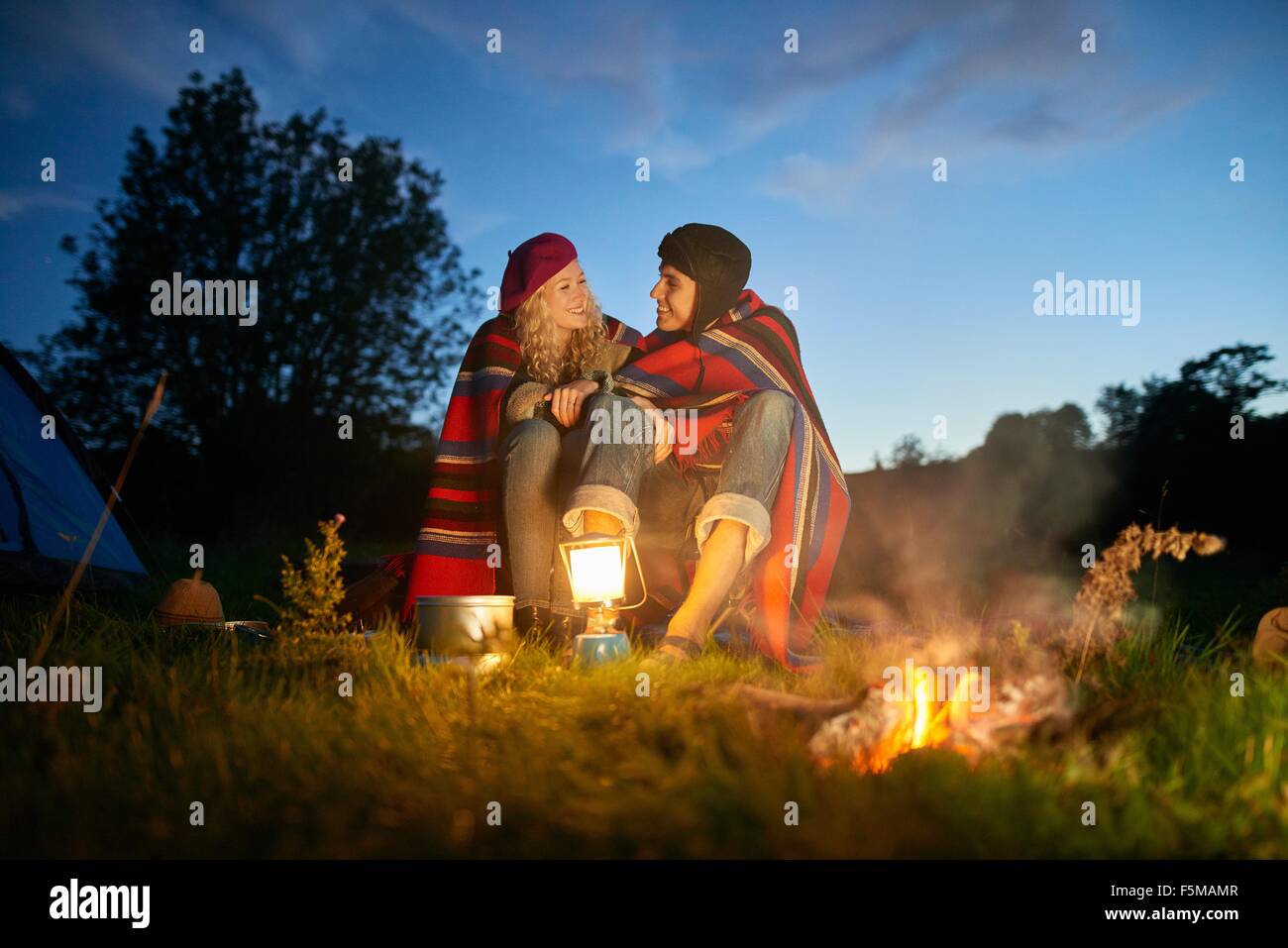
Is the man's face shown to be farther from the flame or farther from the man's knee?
the flame

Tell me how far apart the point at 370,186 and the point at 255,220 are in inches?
78.5

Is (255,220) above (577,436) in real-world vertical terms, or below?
above

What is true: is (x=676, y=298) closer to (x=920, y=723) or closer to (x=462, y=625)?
(x=462, y=625)

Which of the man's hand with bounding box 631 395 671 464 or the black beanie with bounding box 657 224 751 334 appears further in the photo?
the black beanie with bounding box 657 224 751 334

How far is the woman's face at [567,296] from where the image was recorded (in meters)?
3.60

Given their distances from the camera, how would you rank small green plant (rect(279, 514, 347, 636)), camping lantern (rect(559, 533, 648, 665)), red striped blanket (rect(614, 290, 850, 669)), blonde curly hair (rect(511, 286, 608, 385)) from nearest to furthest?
1. small green plant (rect(279, 514, 347, 636))
2. camping lantern (rect(559, 533, 648, 665))
3. red striped blanket (rect(614, 290, 850, 669))
4. blonde curly hair (rect(511, 286, 608, 385))

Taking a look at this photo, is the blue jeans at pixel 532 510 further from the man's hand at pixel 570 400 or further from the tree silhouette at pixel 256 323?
the tree silhouette at pixel 256 323

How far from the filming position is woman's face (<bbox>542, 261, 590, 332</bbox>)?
360 cm

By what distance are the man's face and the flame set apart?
2.03m

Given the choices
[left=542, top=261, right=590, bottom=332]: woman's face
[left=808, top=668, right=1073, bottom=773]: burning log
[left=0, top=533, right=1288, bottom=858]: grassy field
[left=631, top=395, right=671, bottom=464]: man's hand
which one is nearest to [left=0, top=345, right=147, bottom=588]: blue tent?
[left=0, top=533, right=1288, bottom=858]: grassy field

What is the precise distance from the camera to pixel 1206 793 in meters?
1.64
